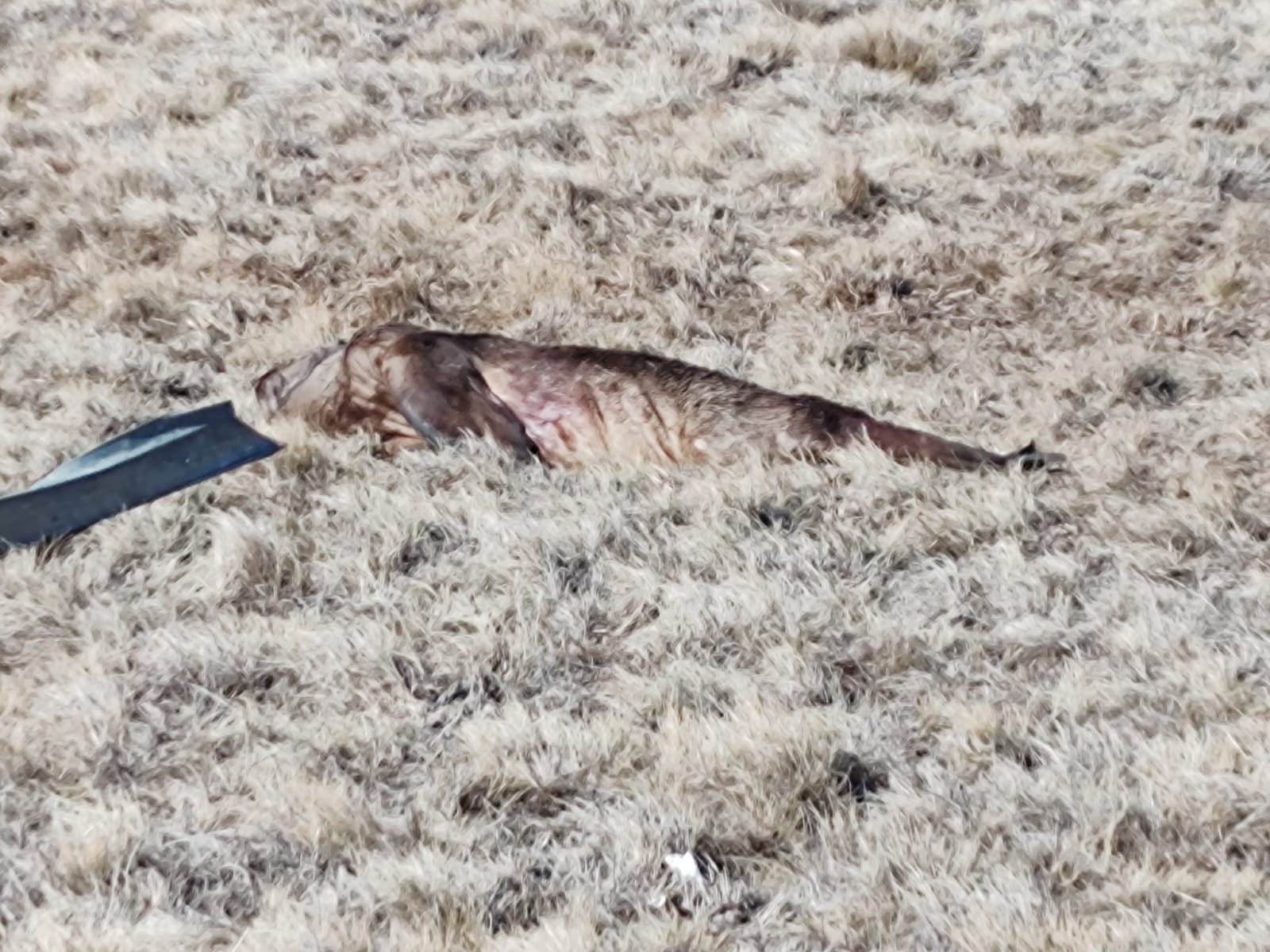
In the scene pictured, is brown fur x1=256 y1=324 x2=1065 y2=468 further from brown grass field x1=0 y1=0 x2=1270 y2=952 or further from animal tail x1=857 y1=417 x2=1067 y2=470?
brown grass field x1=0 y1=0 x2=1270 y2=952

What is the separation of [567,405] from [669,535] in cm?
112

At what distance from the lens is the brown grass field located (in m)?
3.36

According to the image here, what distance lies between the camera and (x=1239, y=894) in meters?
3.08

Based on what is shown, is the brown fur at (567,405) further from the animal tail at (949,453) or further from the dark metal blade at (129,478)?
the dark metal blade at (129,478)

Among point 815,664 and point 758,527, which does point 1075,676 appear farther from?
point 758,527

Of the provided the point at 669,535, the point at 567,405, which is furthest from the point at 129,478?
the point at 669,535

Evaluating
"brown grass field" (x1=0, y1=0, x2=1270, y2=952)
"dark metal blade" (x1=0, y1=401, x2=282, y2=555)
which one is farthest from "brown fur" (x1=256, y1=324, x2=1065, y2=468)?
"dark metal blade" (x1=0, y1=401, x2=282, y2=555)

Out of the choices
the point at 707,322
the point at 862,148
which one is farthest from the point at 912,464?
the point at 862,148

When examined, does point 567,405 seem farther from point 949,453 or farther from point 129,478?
point 129,478

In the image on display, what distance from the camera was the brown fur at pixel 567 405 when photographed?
19.1ft

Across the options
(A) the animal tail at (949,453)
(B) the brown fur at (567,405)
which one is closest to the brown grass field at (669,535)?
(A) the animal tail at (949,453)

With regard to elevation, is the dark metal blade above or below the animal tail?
above

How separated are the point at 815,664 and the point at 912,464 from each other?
154 centimetres

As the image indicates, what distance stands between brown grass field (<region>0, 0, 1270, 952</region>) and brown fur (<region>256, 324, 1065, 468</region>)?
0.24m
